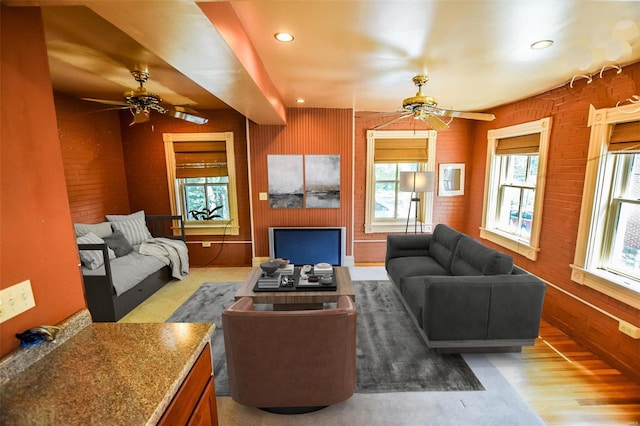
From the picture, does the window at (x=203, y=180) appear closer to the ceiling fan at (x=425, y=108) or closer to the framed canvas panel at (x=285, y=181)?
the framed canvas panel at (x=285, y=181)

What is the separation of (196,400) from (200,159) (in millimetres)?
3995

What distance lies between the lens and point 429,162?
4617 millimetres

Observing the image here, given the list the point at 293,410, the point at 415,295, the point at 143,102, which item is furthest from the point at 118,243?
the point at 415,295

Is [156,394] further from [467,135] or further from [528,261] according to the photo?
[467,135]

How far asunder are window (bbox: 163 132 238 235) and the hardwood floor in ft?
13.2

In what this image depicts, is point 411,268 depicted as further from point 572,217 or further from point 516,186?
point 516,186

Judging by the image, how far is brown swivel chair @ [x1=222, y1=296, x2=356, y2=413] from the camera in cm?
159

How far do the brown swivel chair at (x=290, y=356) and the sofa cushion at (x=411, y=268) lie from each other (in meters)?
1.60

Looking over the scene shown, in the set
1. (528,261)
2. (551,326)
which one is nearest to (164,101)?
(528,261)

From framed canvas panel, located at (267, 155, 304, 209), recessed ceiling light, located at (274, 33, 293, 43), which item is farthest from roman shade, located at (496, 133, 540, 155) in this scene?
recessed ceiling light, located at (274, 33, 293, 43)

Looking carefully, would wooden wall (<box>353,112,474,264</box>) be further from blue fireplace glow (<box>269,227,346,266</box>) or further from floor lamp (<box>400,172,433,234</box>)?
floor lamp (<box>400,172,433,234</box>)

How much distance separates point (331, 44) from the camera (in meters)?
1.99

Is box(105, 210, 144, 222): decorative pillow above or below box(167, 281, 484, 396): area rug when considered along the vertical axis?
above

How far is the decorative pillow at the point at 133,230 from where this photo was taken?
3.91 meters
